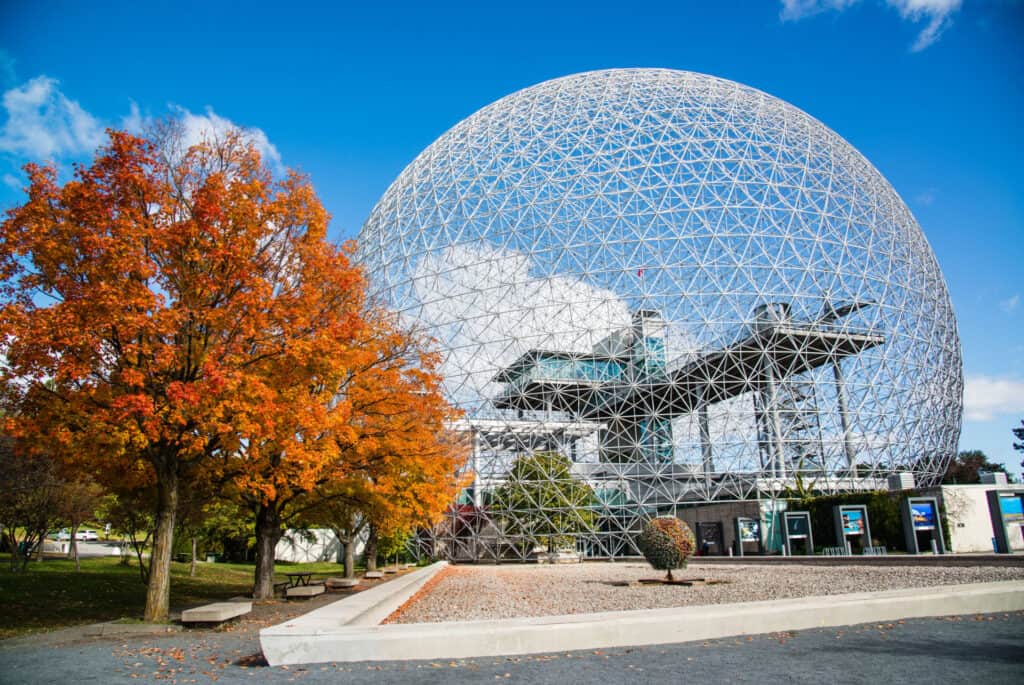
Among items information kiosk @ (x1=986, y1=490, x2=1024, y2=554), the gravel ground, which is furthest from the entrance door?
the gravel ground

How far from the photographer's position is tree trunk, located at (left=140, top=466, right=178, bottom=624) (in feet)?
31.4

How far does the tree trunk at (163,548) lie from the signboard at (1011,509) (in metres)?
21.2

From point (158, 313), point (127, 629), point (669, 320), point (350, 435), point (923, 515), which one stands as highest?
point (669, 320)

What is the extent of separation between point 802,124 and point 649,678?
123ft

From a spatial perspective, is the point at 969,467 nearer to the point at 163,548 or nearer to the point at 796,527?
the point at 796,527

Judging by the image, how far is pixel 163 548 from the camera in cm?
988

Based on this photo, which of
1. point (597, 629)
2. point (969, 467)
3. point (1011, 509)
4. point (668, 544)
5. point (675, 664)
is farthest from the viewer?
point (969, 467)

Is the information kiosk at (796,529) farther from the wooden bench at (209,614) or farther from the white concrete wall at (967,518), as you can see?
the wooden bench at (209,614)

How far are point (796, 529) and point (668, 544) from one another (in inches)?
465

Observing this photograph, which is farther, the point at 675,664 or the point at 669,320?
the point at 669,320

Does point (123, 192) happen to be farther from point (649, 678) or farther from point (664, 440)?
point (664, 440)

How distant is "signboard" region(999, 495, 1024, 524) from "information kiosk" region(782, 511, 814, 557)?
577 centimetres

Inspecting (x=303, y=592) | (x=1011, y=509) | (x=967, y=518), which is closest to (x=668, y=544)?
(x=303, y=592)

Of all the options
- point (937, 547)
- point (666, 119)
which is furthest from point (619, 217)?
point (937, 547)
